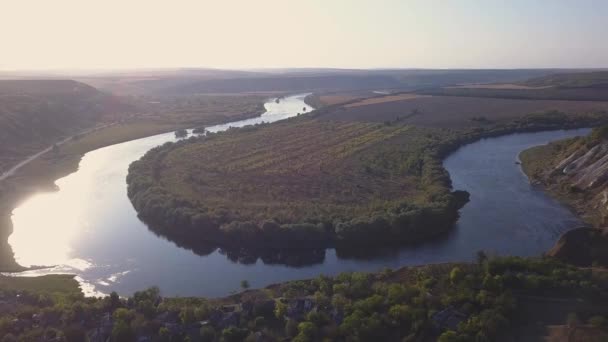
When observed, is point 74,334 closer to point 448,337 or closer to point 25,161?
point 448,337

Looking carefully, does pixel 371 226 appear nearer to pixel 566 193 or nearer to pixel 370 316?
pixel 370 316

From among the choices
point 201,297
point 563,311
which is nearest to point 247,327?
point 201,297

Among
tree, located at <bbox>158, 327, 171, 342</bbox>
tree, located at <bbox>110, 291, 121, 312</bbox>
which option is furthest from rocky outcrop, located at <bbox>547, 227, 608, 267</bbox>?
tree, located at <bbox>110, 291, 121, 312</bbox>

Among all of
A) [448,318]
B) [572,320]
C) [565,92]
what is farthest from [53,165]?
[565,92]

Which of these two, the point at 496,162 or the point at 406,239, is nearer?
the point at 406,239

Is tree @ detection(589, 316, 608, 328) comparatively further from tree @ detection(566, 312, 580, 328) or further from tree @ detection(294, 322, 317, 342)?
tree @ detection(294, 322, 317, 342)

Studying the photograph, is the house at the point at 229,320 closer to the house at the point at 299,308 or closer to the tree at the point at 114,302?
the house at the point at 299,308
